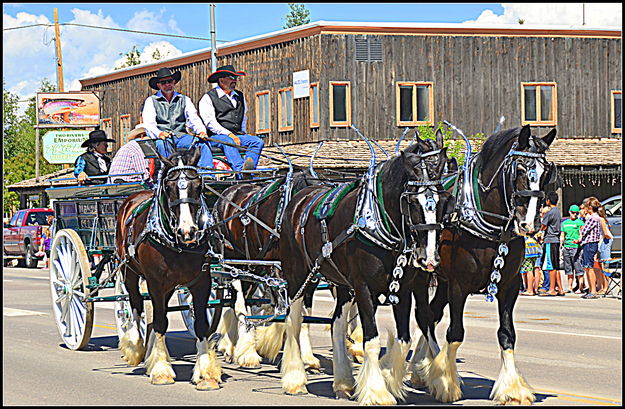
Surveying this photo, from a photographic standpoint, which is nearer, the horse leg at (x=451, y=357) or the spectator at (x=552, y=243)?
the horse leg at (x=451, y=357)

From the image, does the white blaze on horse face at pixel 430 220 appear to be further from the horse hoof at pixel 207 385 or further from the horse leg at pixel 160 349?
the horse leg at pixel 160 349

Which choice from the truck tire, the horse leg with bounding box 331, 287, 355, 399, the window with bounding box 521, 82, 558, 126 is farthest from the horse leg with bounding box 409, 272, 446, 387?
the window with bounding box 521, 82, 558, 126

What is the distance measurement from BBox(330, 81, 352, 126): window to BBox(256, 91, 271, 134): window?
3.69m

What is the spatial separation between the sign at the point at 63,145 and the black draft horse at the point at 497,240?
4291 cm

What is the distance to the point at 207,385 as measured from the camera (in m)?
9.23

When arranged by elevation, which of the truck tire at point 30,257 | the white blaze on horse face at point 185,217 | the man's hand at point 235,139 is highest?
the man's hand at point 235,139

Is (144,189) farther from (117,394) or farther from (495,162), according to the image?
(495,162)

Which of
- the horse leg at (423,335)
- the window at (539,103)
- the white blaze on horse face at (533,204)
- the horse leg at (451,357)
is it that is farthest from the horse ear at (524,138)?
the window at (539,103)

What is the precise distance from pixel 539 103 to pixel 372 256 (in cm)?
2937

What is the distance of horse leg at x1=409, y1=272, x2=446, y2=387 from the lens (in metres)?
9.03

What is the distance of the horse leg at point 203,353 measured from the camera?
30.5 ft

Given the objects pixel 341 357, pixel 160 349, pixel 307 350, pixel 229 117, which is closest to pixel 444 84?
pixel 229 117

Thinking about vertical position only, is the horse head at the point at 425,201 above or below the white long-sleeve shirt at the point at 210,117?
below

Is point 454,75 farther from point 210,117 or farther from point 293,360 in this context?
point 293,360
